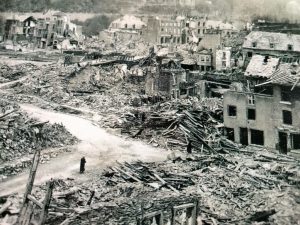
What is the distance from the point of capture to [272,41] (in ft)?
236

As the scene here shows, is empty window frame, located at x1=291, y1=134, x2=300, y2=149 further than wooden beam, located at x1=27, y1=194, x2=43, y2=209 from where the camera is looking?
Yes

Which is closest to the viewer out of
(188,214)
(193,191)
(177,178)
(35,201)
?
(35,201)

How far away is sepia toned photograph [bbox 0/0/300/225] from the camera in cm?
2291

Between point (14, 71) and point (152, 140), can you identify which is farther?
point (14, 71)

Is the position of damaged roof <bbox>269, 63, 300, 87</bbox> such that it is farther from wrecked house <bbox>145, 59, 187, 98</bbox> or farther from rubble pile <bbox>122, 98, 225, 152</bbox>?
wrecked house <bbox>145, 59, 187, 98</bbox>

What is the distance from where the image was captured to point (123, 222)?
20594mm

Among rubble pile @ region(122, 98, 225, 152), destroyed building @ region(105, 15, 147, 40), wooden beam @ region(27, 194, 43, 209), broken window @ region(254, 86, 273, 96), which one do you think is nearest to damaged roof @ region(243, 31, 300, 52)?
rubble pile @ region(122, 98, 225, 152)

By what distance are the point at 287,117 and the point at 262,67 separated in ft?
25.7

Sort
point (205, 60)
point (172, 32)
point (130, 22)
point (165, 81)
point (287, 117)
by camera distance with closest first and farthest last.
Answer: point (287, 117)
point (165, 81)
point (205, 60)
point (172, 32)
point (130, 22)

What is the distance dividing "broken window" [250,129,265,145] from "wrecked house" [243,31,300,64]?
34350 mm

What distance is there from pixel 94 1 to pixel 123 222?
410ft

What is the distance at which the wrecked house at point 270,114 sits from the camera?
33344 millimetres

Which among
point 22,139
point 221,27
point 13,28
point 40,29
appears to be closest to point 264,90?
point 22,139

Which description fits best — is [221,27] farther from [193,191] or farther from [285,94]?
[193,191]
